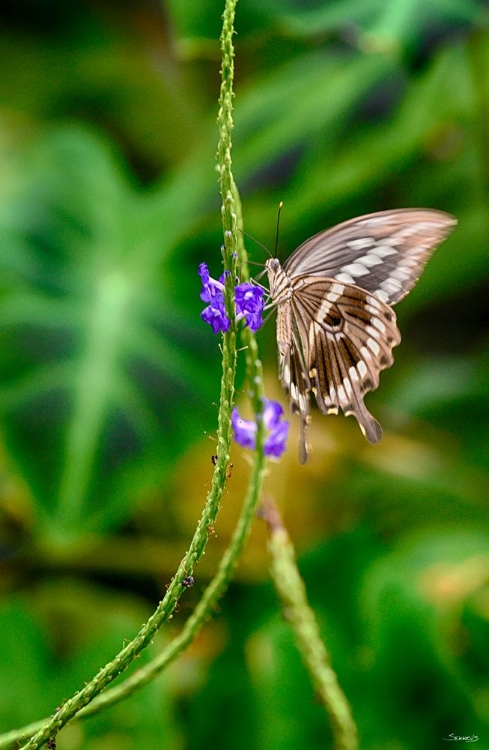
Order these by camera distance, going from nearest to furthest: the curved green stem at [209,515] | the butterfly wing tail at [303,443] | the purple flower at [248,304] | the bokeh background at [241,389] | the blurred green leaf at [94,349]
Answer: the curved green stem at [209,515], the purple flower at [248,304], the butterfly wing tail at [303,443], the bokeh background at [241,389], the blurred green leaf at [94,349]

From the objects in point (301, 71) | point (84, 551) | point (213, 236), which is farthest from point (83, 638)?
point (301, 71)

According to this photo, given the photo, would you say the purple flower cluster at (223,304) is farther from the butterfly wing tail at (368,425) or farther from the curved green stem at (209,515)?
the butterfly wing tail at (368,425)

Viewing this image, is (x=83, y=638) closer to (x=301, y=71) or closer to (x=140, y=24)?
(x=301, y=71)

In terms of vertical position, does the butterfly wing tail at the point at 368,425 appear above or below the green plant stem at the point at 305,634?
above

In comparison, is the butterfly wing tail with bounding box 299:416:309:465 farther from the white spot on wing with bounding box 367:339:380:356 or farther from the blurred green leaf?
the blurred green leaf

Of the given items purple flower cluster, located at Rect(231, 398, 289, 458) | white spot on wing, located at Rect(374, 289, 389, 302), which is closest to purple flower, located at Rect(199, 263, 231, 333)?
purple flower cluster, located at Rect(231, 398, 289, 458)

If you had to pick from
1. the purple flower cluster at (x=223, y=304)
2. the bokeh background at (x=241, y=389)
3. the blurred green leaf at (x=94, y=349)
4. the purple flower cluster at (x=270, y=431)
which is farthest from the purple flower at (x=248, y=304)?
the blurred green leaf at (x=94, y=349)
